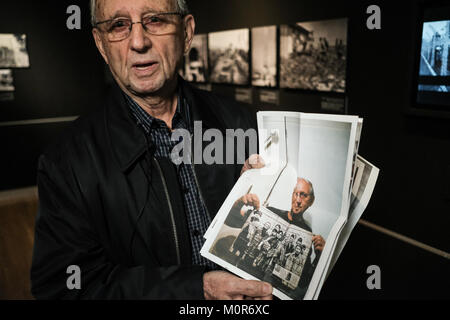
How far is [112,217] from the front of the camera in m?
1.22

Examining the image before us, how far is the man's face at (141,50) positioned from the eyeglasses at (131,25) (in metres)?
0.01

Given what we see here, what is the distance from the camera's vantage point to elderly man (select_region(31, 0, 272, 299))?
1148mm

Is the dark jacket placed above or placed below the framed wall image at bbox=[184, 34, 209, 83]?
below

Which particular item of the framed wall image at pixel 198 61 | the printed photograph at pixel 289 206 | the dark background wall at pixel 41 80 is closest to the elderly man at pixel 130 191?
the printed photograph at pixel 289 206

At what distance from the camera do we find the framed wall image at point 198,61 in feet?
14.3

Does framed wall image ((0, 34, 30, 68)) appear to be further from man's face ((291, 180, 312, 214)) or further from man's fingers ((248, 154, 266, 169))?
man's face ((291, 180, 312, 214))

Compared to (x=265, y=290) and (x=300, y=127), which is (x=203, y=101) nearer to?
(x=300, y=127)

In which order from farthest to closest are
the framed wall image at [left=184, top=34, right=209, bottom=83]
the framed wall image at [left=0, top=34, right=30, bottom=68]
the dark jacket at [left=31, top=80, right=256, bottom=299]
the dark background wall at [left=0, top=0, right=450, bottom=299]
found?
the framed wall image at [left=0, top=34, right=30, bottom=68], the framed wall image at [left=184, top=34, right=209, bottom=83], the dark background wall at [left=0, top=0, right=450, bottom=299], the dark jacket at [left=31, top=80, right=256, bottom=299]

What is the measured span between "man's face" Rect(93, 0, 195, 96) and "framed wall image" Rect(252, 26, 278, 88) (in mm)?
2073

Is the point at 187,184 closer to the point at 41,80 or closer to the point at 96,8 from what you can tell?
the point at 96,8

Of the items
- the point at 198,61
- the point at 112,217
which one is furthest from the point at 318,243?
the point at 198,61

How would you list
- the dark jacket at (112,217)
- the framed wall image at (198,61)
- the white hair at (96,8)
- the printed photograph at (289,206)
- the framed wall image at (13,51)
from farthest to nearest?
1. the framed wall image at (13,51)
2. the framed wall image at (198,61)
3. the white hair at (96,8)
4. the dark jacket at (112,217)
5. the printed photograph at (289,206)

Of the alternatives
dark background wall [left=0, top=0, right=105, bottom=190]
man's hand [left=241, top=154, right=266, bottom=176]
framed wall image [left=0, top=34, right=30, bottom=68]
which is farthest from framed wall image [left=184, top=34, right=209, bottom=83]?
man's hand [left=241, top=154, right=266, bottom=176]

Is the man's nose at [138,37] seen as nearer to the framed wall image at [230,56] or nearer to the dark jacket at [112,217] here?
the dark jacket at [112,217]
